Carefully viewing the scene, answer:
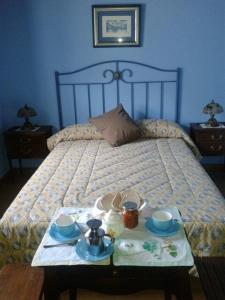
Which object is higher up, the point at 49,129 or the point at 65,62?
the point at 65,62

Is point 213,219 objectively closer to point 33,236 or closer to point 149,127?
point 33,236

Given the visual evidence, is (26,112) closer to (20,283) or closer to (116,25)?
(116,25)

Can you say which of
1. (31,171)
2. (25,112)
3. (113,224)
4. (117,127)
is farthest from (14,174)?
(113,224)

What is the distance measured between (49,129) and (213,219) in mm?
2326

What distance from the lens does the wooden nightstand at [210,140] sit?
3.18 metres

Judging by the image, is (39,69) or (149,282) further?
(39,69)

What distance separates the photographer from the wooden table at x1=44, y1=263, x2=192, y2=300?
112 cm

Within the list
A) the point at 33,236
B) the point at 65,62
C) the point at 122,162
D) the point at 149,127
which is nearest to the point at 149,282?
the point at 33,236

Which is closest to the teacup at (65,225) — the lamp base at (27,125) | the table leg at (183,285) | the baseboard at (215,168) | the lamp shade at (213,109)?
the table leg at (183,285)

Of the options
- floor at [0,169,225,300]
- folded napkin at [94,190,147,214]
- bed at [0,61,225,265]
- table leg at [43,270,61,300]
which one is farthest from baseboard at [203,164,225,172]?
table leg at [43,270,61,300]

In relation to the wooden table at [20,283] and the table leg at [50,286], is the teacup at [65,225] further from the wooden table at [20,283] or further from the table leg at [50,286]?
the wooden table at [20,283]

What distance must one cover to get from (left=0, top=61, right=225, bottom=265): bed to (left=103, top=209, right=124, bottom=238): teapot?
457 mm

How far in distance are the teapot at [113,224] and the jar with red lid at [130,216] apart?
1.0 inches

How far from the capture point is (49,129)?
134 inches
